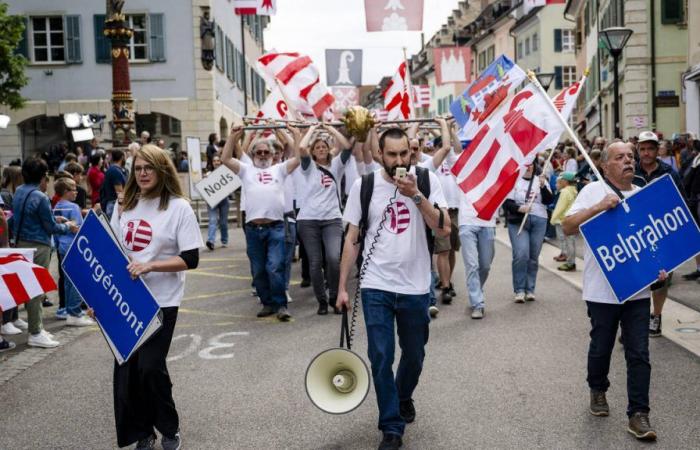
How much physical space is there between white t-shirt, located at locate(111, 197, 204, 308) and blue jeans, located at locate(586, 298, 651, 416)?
258cm

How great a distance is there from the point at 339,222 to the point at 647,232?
16.6 ft

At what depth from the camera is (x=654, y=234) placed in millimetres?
5793

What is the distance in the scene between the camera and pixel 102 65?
3198 cm

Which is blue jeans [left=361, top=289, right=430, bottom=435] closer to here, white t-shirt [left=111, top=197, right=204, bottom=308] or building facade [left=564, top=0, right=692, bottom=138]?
white t-shirt [left=111, top=197, right=204, bottom=308]

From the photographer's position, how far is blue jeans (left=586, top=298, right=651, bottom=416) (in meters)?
5.59

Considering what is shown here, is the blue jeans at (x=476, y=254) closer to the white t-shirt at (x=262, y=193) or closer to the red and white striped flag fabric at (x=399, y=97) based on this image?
the red and white striped flag fabric at (x=399, y=97)

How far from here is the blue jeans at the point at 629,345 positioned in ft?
18.3

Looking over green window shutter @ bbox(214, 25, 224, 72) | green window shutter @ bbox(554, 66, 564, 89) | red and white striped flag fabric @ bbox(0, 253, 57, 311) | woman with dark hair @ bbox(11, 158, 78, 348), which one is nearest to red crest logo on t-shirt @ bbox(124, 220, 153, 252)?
red and white striped flag fabric @ bbox(0, 253, 57, 311)

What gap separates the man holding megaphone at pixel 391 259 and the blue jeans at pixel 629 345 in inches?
46.1

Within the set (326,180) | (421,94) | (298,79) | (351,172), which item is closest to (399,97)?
(351,172)

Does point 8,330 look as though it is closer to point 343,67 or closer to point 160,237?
point 160,237

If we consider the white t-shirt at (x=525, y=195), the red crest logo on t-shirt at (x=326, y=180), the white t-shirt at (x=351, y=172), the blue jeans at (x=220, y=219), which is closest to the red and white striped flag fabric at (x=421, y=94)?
the blue jeans at (x=220, y=219)

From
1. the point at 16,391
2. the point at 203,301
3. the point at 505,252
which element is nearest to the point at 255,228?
the point at 203,301

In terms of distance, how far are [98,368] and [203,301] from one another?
3882 mm
